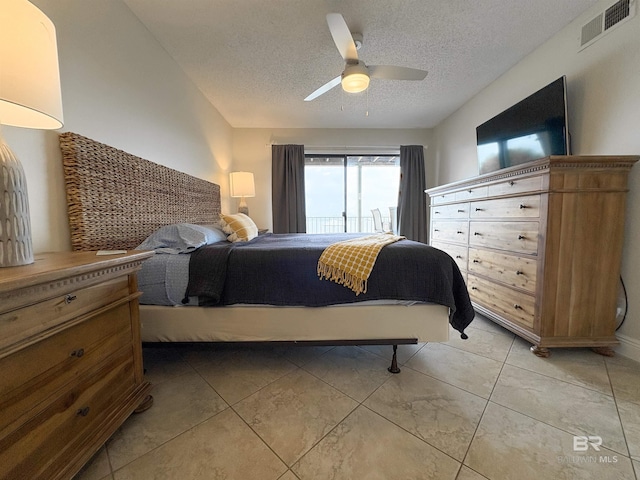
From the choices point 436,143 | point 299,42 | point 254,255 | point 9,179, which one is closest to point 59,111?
point 9,179

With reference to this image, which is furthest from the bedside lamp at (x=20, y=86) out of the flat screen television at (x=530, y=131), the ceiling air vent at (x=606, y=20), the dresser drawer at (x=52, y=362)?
the ceiling air vent at (x=606, y=20)

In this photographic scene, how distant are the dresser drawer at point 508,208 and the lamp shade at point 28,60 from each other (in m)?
2.45

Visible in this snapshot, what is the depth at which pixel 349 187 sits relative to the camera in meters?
4.29

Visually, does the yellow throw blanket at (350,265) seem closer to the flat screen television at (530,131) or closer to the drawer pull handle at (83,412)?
the drawer pull handle at (83,412)

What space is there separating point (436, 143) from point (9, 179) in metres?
4.63

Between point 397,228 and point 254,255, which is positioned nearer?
point 254,255

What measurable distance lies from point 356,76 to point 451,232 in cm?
178

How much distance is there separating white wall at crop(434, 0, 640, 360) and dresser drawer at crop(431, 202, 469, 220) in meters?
0.86

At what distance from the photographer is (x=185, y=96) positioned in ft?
7.97

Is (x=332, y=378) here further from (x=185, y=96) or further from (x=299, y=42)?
(x=185, y=96)

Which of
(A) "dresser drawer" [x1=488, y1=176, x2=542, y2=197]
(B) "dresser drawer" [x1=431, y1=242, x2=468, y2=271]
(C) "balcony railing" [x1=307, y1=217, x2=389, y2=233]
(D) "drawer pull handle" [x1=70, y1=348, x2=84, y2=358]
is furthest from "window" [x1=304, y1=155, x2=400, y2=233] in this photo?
(D) "drawer pull handle" [x1=70, y1=348, x2=84, y2=358]

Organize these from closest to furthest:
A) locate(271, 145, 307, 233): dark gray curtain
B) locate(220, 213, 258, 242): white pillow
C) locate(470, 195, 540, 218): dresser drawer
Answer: locate(470, 195, 540, 218): dresser drawer
locate(220, 213, 258, 242): white pillow
locate(271, 145, 307, 233): dark gray curtain

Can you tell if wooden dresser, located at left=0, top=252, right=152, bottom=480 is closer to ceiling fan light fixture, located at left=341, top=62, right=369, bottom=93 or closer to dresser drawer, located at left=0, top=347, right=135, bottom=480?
dresser drawer, located at left=0, top=347, right=135, bottom=480

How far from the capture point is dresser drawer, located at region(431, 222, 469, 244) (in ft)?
7.70
